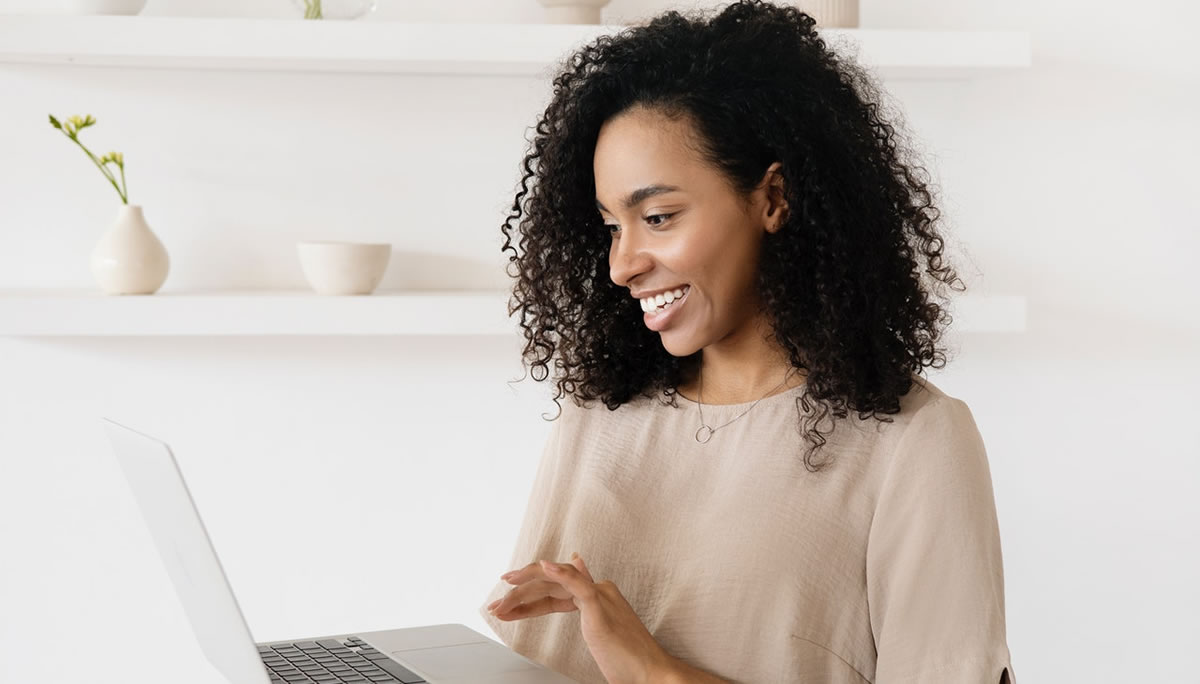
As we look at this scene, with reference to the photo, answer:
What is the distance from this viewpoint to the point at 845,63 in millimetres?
1400

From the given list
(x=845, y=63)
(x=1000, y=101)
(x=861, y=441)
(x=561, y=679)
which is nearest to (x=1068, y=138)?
(x=1000, y=101)

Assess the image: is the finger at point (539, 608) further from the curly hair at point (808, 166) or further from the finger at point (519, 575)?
the curly hair at point (808, 166)

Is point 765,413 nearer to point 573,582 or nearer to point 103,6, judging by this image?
point 573,582

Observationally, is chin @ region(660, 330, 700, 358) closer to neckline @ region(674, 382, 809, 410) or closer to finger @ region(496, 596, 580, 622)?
neckline @ region(674, 382, 809, 410)

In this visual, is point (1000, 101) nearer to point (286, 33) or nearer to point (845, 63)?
point (845, 63)

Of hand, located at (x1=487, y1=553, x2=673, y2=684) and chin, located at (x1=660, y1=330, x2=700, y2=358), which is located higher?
chin, located at (x1=660, y1=330, x2=700, y2=358)

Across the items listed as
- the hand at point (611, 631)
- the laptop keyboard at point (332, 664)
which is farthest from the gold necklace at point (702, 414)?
the laptop keyboard at point (332, 664)

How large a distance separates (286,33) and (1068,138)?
147 centimetres

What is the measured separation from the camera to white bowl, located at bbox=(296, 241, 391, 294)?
2176 millimetres

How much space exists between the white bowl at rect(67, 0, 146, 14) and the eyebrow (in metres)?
1.23

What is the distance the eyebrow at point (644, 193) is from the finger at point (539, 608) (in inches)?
16.2

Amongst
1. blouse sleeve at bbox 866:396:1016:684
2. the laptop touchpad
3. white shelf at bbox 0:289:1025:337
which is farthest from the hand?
white shelf at bbox 0:289:1025:337

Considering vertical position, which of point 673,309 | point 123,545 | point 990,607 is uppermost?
point 673,309

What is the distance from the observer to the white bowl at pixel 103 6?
2.11m
